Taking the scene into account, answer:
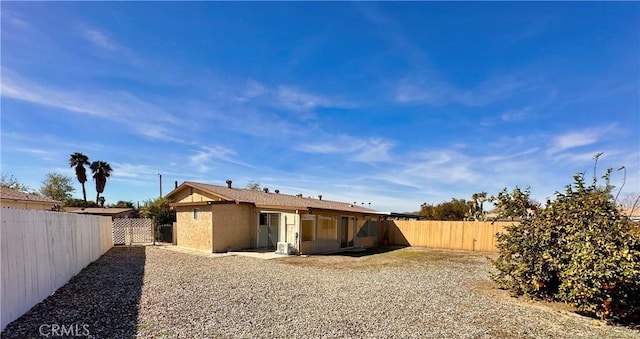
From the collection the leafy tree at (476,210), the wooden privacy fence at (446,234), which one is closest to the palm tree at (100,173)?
the wooden privacy fence at (446,234)

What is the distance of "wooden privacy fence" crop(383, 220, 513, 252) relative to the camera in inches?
731

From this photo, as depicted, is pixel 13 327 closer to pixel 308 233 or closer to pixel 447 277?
pixel 447 277

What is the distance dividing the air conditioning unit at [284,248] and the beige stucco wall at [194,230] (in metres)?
3.43

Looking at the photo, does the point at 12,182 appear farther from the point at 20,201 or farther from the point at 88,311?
the point at 88,311

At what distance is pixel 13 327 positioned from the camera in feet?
14.5

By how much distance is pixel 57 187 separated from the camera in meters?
40.2

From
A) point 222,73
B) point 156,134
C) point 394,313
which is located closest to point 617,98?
point 394,313

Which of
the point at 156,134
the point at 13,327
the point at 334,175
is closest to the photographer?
the point at 13,327

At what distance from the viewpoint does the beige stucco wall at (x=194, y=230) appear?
15.8 metres

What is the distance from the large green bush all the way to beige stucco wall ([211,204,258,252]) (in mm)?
12039

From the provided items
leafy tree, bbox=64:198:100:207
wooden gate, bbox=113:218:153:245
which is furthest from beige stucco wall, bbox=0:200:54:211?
leafy tree, bbox=64:198:100:207

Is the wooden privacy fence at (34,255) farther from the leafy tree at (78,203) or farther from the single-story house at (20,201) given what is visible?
the leafy tree at (78,203)

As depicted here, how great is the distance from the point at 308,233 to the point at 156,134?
9811 mm

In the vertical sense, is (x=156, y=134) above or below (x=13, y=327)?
above
